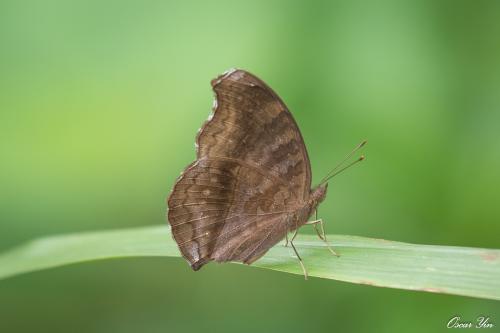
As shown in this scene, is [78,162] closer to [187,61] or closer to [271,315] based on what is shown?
[187,61]

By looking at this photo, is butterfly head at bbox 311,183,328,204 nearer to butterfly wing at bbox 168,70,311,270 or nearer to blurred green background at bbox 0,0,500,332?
butterfly wing at bbox 168,70,311,270

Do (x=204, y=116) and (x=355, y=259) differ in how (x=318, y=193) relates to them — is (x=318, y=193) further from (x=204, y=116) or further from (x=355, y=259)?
(x=204, y=116)

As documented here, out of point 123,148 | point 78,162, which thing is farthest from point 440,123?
point 78,162

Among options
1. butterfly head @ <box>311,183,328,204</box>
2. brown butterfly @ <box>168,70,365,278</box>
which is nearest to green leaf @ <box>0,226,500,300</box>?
brown butterfly @ <box>168,70,365,278</box>

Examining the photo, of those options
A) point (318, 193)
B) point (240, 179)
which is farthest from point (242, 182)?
point (318, 193)

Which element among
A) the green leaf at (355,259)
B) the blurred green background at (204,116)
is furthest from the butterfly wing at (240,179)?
the blurred green background at (204,116)

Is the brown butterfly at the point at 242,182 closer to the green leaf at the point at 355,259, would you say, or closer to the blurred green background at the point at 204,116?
the green leaf at the point at 355,259

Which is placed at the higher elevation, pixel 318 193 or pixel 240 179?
pixel 240 179
